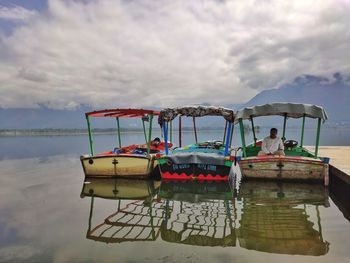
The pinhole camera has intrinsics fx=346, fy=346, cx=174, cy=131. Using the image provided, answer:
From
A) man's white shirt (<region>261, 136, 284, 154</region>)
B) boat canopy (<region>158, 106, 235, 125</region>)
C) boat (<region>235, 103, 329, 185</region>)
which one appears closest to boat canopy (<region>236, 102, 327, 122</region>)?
boat (<region>235, 103, 329, 185</region>)

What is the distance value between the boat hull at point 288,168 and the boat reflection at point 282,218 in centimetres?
31

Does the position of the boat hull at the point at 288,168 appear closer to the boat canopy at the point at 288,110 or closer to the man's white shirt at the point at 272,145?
the man's white shirt at the point at 272,145

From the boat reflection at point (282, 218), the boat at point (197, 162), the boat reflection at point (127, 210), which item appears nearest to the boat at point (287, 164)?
the boat reflection at point (282, 218)

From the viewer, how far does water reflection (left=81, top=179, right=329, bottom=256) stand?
22.2 feet

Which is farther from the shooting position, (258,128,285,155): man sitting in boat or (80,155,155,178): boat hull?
(80,155,155,178): boat hull

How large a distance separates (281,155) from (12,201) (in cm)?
919

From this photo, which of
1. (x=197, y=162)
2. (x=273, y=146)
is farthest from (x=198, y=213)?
(x=273, y=146)

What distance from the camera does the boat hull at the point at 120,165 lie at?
13.6m

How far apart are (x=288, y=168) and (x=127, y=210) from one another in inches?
239

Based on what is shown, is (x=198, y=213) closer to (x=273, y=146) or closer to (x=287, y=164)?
(x=287, y=164)

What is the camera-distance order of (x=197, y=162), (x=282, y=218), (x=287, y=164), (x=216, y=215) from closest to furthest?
1. (x=282, y=218)
2. (x=216, y=215)
3. (x=287, y=164)
4. (x=197, y=162)

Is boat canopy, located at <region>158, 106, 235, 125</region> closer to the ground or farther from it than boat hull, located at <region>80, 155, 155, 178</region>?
farther from it

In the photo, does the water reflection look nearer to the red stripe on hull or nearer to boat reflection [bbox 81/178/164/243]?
boat reflection [bbox 81/178/164/243]

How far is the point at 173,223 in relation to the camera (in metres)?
7.95
